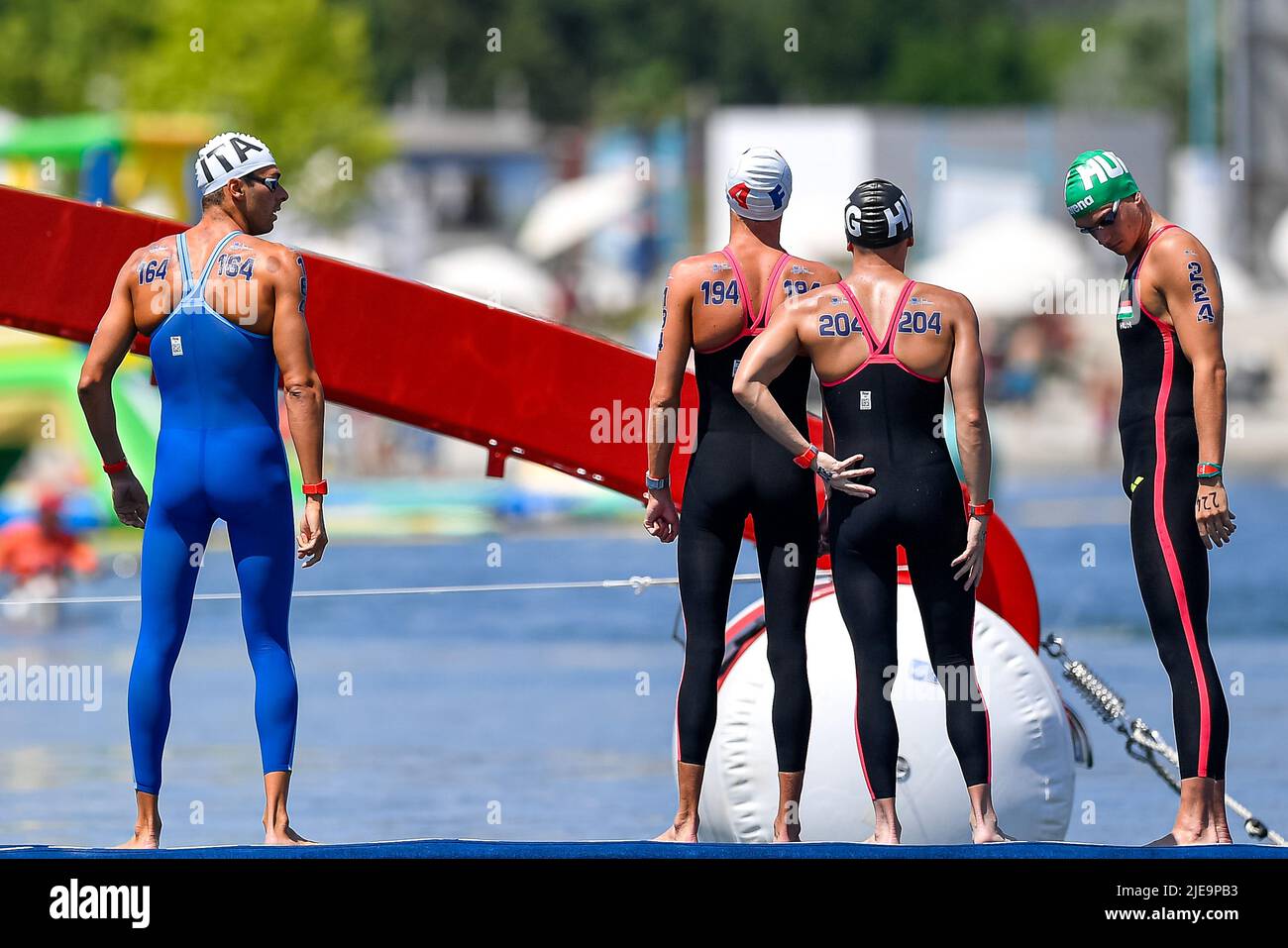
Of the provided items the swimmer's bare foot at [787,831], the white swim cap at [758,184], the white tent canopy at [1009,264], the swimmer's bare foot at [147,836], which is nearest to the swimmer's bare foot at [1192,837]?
the swimmer's bare foot at [787,831]

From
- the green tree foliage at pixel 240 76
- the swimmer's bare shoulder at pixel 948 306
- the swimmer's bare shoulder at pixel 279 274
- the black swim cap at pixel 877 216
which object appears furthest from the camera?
the green tree foliage at pixel 240 76

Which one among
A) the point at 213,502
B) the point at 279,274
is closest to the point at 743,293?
the point at 279,274

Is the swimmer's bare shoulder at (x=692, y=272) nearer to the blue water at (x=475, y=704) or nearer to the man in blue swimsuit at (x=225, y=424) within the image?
the man in blue swimsuit at (x=225, y=424)

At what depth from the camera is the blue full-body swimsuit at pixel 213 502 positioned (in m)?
6.90

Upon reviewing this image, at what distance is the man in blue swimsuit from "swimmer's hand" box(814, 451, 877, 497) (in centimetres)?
166

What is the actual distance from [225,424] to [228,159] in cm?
88

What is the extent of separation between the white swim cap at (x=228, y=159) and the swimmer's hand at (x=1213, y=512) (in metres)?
3.27

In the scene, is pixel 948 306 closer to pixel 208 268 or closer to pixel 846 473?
pixel 846 473

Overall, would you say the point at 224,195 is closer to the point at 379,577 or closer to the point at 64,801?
the point at 64,801

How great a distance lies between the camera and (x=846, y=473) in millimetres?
6977

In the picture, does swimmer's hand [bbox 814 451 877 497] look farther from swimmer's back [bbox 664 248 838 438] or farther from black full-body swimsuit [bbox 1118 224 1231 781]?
black full-body swimsuit [bbox 1118 224 1231 781]

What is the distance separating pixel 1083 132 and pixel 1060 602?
47168 millimetres

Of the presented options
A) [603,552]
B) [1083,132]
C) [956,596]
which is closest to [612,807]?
[956,596]

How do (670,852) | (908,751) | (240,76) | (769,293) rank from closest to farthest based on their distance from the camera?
(670,852) → (769,293) → (908,751) → (240,76)
